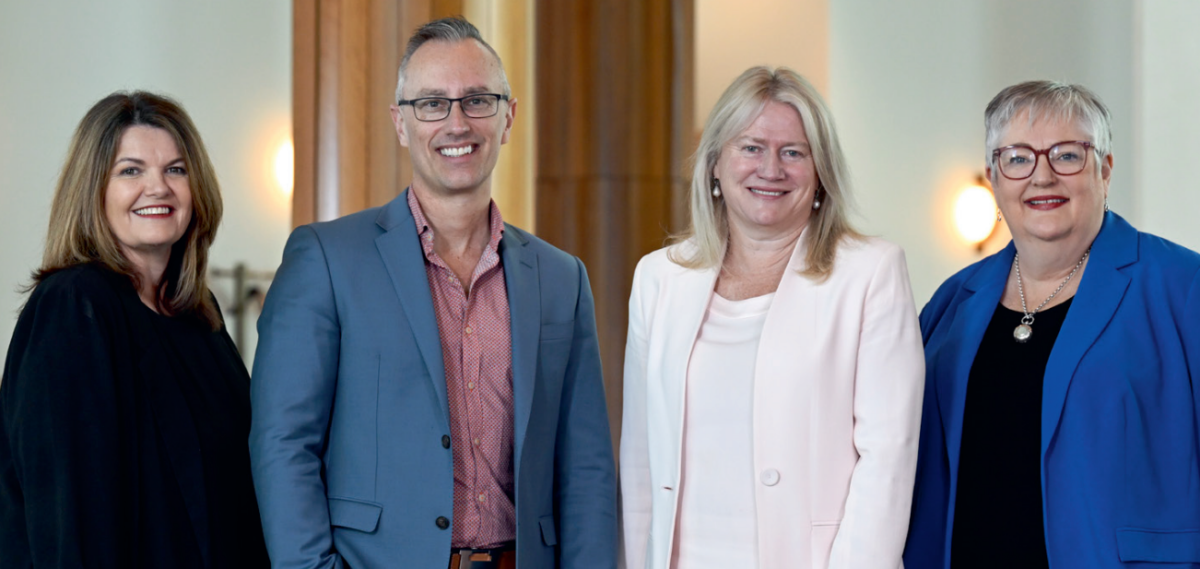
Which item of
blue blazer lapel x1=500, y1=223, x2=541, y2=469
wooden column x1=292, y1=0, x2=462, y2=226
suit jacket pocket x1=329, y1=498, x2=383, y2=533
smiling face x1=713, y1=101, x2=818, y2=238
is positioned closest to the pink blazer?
smiling face x1=713, y1=101, x2=818, y2=238

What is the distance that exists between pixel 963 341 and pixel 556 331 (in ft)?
3.29

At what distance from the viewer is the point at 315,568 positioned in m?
2.19

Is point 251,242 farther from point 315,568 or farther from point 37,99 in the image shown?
point 315,568

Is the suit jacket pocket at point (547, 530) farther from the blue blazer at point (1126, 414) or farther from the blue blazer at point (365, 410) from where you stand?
the blue blazer at point (1126, 414)

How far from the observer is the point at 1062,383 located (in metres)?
2.45

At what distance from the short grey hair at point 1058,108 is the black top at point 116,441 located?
76.2 inches

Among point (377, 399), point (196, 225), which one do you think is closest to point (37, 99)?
point (196, 225)

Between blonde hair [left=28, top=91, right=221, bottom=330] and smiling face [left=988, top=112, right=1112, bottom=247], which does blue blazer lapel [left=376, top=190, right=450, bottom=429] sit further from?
smiling face [left=988, top=112, right=1112, bottom=247]

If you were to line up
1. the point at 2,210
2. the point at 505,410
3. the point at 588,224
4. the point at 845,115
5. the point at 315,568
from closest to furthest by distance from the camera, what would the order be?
the point at 315,568 < the point at 505,410 < the point at 2,210 < the point at 588,224 < the point at 845,115

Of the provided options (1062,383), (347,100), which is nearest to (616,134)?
(347,100)

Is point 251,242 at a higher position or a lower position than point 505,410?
higher

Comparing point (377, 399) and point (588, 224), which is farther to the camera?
point (588, 224)

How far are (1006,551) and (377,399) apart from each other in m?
1.44

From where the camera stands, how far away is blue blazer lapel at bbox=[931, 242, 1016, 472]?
264 centimetres
